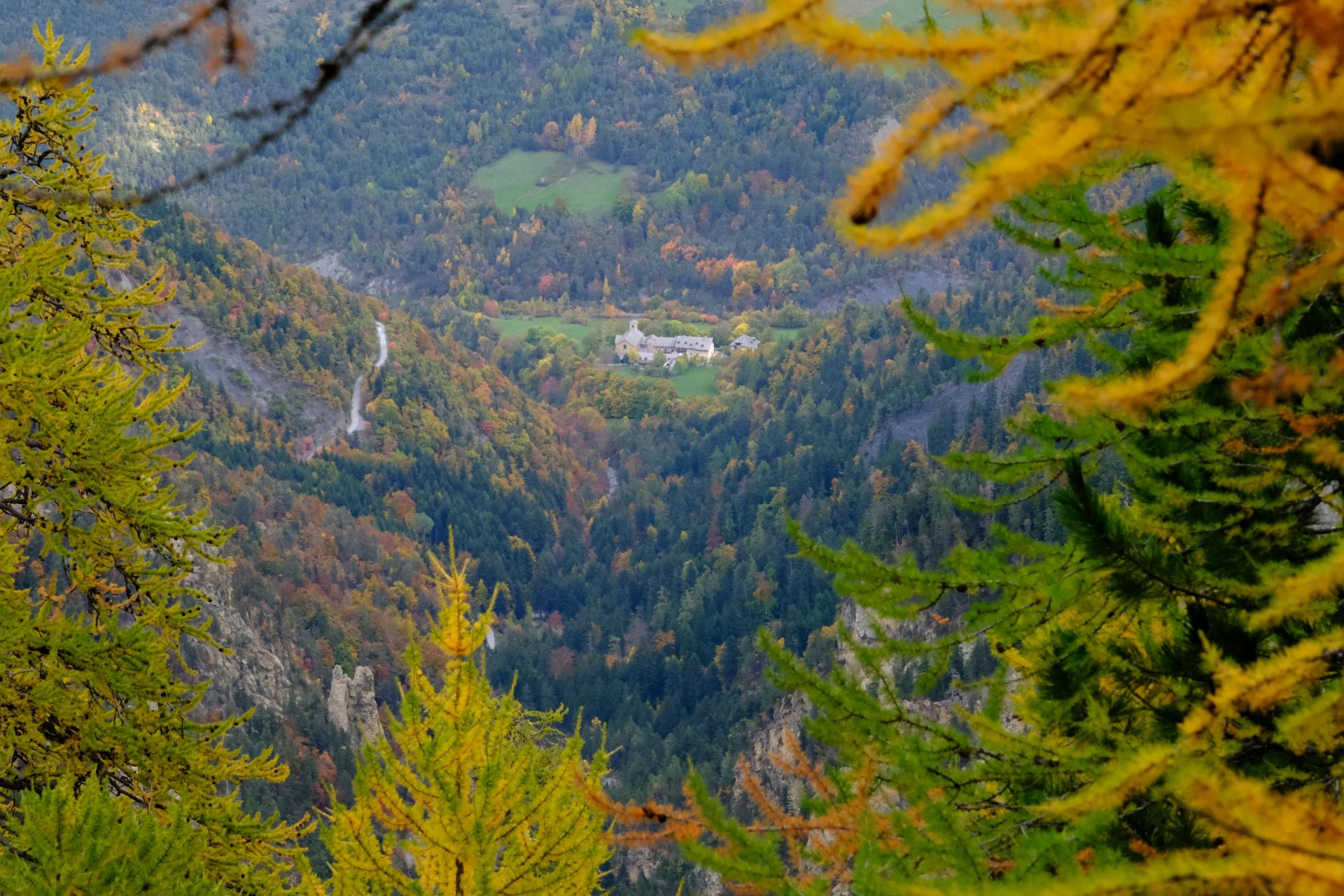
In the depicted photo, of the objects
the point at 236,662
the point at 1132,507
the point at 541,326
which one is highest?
the point at 1132,507

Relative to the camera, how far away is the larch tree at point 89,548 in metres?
8.17

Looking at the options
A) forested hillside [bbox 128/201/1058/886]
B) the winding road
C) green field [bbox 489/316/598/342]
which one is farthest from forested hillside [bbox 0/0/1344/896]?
green field [bbox 489/316/598/342]

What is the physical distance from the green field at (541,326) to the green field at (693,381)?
1655cm

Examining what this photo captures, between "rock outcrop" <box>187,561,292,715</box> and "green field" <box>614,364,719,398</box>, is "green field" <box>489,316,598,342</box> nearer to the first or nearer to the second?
"green field" <box>614,364,719,398</box>

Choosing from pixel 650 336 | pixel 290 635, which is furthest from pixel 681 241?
pixel 290 635

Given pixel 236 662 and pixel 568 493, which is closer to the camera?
pixel 236 662

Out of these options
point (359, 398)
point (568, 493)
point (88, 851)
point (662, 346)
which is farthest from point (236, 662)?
point (662, 346)

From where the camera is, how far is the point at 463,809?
7.34 m

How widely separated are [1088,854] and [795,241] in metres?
195

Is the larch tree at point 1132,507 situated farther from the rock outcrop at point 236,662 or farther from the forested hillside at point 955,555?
the rock outcrop at point 236,662

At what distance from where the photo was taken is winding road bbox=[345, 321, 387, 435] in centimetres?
10756

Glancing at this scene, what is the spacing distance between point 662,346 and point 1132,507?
146 metres

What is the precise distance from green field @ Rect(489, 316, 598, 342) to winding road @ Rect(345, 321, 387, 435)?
41085 mm

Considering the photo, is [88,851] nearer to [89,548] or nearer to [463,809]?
[463,809]
